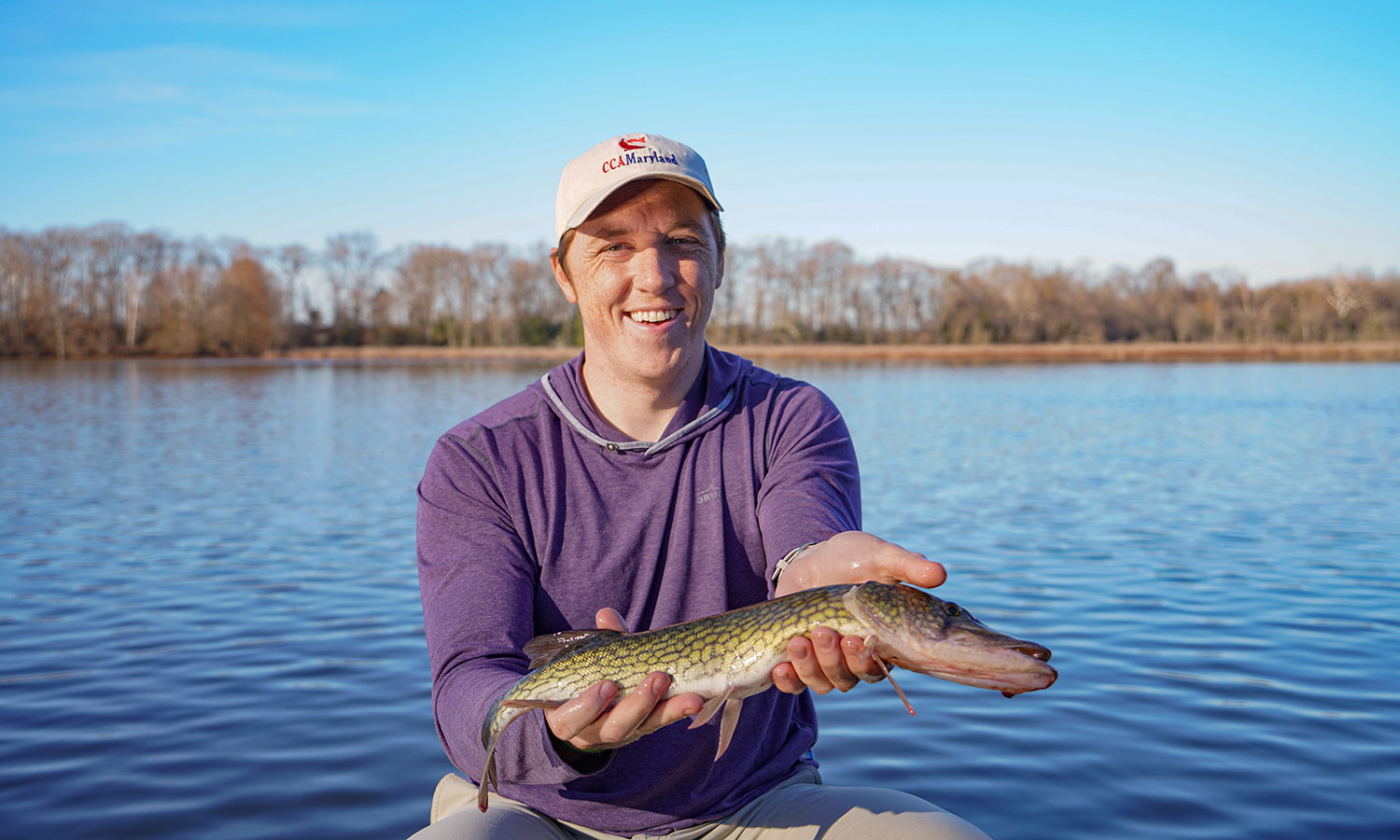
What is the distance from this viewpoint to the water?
18.1 feet

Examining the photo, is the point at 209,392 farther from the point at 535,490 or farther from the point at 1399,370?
the point at 1399,370

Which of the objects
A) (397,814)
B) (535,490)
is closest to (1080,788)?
(397,814)

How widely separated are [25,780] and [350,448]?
56.9ft

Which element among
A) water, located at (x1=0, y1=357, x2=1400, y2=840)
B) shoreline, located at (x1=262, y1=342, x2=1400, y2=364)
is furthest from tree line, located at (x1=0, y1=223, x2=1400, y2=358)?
water, located at (x1=0, y1=357, x2=1400, y2=840)

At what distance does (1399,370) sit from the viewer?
58938mm

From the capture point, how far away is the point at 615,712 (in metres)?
2.30

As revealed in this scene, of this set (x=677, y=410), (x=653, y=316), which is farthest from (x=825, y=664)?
(x=653, y=316)

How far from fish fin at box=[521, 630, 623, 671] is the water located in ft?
10.6

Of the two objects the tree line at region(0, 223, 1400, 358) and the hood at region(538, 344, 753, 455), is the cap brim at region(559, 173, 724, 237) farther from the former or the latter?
the tree line at region(0, 223, 1400, 358)

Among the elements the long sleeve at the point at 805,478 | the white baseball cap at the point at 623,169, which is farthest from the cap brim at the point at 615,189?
the long sleeve at the point at 805,478

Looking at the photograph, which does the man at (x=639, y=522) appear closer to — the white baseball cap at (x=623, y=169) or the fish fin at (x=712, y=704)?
the white baseball cap at (x=623, y=169)

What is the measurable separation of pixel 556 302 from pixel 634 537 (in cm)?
10730

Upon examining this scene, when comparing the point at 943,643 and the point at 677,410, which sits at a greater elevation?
the point at 677,410

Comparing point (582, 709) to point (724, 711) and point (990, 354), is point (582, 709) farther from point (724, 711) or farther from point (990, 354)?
point (990, 354)
